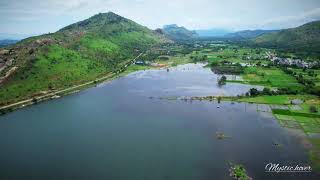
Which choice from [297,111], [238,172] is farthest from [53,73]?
[238,172]

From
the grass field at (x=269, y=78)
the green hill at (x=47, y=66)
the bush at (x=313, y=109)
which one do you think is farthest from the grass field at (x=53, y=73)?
the bush at (x=313, y=109)

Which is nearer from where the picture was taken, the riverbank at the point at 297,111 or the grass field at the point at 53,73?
the riverbank at the point at 297,111

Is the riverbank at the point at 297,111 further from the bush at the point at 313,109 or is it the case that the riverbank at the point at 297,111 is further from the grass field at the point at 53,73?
the grass field at the point at 53,73

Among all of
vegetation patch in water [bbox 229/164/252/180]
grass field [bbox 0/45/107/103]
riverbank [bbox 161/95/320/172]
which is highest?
grass field [bbox 0/45/107/103]

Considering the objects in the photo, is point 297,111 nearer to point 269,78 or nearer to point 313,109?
point 313,109

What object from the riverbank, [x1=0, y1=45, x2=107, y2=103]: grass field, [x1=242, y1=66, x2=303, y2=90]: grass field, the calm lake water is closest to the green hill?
[x1=0, y1=45, x2=107, y2=103]: grass field

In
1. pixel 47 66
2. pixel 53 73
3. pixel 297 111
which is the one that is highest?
pixel 47 66

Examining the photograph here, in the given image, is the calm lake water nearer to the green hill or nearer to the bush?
the bush

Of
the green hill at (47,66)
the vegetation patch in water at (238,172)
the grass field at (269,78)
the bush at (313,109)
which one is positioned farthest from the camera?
the grass field at (269,78)

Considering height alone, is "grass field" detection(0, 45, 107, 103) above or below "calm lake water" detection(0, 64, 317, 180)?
above
